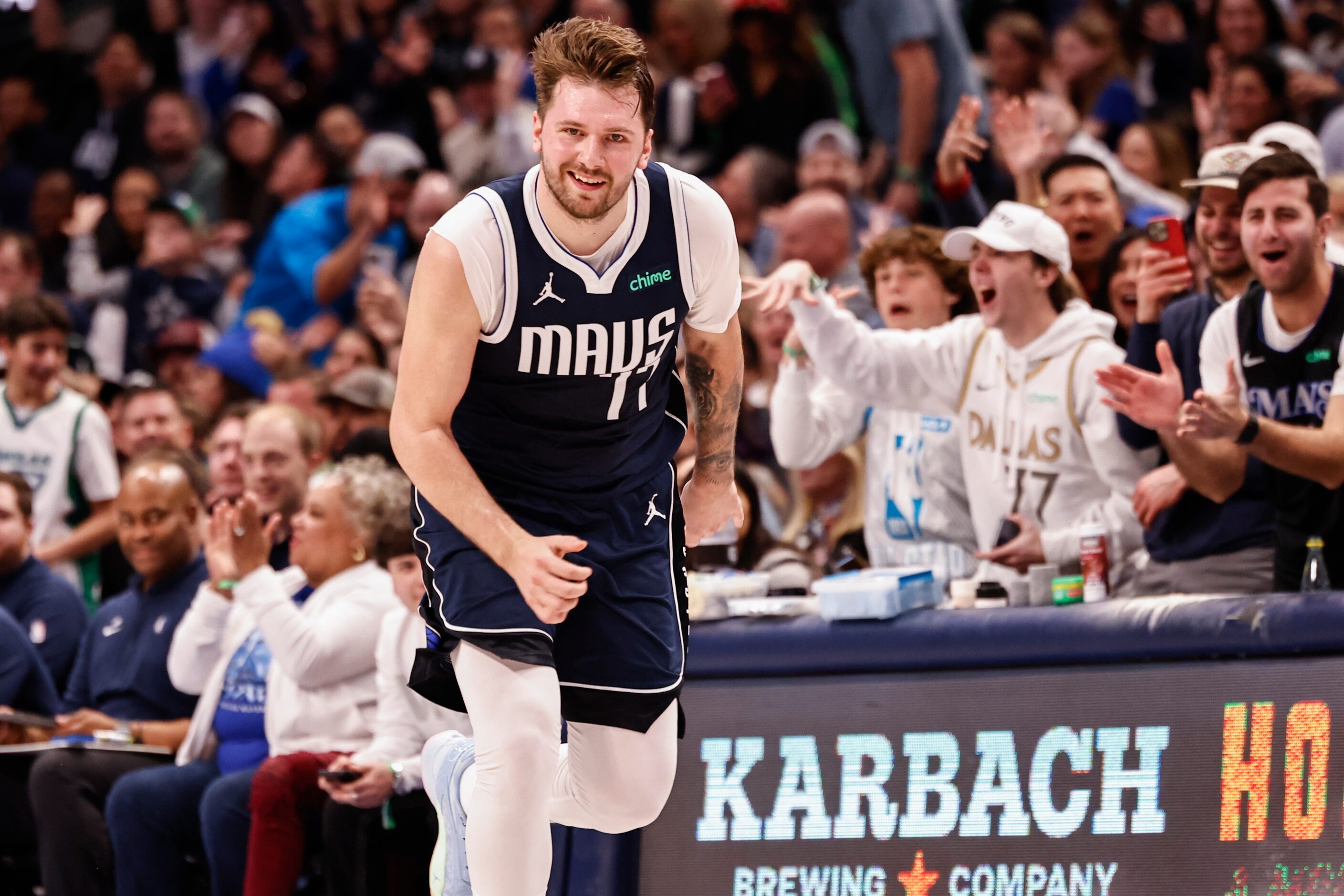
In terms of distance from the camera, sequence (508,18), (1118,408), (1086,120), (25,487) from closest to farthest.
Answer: (1118,408) → (25,487) → (1086,120) → (508,18)

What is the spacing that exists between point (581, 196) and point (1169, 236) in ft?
7.72

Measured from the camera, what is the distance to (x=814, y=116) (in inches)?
393

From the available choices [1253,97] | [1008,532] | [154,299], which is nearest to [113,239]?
[154,299]

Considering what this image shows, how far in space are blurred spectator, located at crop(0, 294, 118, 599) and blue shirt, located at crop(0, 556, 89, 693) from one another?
93cm

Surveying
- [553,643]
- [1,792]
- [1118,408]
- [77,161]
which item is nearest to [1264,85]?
[1118,408]

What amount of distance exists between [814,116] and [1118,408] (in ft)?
17.5

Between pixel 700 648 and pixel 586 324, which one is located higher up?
pixel 586 324

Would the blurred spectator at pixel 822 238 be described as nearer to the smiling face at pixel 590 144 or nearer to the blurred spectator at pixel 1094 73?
the blurred spectator at pixel 1094 73

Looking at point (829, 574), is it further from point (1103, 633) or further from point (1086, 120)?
point (1086, 120)

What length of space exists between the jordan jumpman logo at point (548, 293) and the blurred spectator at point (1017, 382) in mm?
1919

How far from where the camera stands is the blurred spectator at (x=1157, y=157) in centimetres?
818

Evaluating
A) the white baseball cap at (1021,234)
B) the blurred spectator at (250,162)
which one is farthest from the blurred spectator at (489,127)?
the white baseball cap at (1021,234)

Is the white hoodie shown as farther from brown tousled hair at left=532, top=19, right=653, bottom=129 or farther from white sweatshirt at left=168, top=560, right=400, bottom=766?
brown tousled hair at left=532, top=19, right=653, bottom=129

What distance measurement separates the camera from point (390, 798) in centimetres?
530
